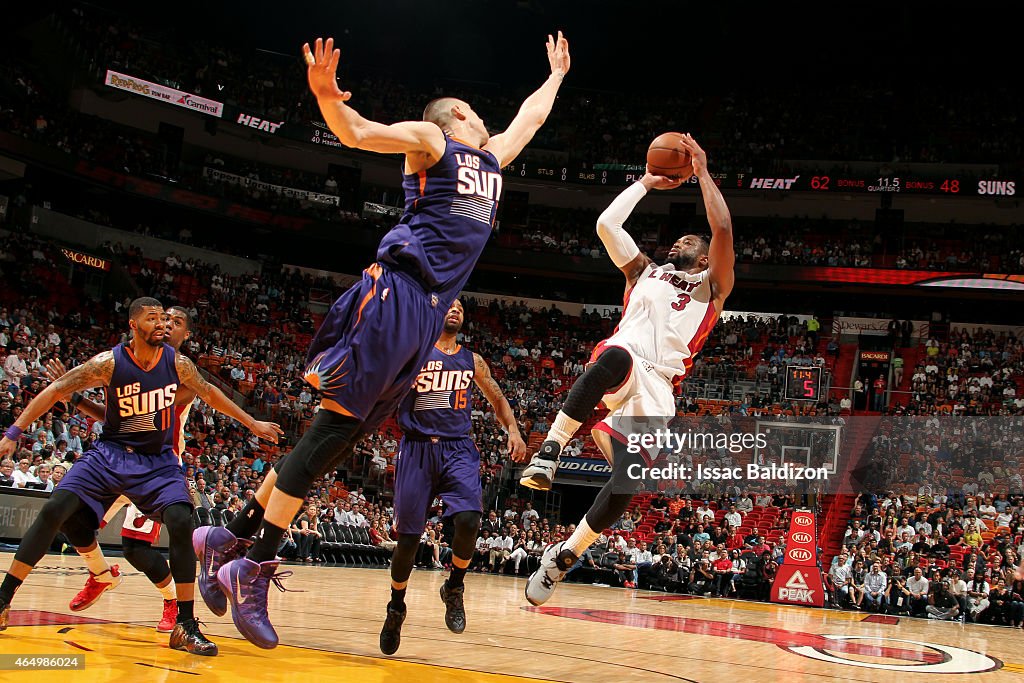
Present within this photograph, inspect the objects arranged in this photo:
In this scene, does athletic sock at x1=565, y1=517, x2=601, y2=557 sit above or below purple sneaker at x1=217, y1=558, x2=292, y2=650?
above

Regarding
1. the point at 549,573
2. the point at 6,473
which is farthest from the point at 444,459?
the point at 6,473

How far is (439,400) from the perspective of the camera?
7164 mm

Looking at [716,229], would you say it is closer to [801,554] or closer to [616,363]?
[616,363]

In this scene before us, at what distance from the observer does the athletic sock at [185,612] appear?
19.0ft

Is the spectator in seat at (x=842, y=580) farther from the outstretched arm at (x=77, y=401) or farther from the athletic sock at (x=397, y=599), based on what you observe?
the outstretched arm at (x=77, y=401)

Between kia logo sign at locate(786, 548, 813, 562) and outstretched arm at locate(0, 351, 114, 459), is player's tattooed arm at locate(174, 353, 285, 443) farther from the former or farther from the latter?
kia logo sign at locate(786, 548, 813, 562)

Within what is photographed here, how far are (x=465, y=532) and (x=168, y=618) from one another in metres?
2.24

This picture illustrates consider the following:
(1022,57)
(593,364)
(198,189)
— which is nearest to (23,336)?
(198,189)

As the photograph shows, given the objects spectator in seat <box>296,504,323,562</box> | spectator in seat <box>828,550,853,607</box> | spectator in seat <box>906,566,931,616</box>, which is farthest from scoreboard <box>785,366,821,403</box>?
spectator in seat <box>296,504,323,562</box>

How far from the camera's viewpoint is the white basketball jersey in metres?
5.75

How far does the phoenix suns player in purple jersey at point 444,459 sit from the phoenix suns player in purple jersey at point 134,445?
119 cm

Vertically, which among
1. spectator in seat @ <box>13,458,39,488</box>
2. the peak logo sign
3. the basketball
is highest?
the basketball

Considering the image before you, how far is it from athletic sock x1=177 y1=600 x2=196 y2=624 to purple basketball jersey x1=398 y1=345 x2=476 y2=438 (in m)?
1.97

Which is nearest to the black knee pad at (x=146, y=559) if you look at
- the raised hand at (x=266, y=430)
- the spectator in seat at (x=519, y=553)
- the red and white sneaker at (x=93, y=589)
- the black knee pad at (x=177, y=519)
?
the red and white sneaker at (x=93, y=589)
